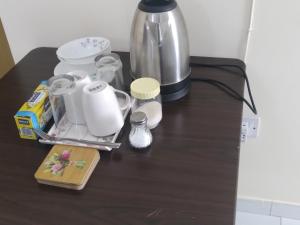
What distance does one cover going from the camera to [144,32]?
885mm

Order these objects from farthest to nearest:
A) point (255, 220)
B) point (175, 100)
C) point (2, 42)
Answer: point (255, 220) → point (2, 42) → point (175, 100)

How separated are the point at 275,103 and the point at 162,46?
18.9 inches

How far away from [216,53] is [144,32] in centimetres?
31

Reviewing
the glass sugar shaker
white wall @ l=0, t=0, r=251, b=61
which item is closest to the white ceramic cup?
the glass sugar shaker

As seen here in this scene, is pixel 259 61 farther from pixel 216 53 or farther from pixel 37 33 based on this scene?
pixel 37 33

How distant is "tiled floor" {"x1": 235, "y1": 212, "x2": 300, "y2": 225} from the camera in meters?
1.43

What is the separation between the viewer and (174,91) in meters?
0.96

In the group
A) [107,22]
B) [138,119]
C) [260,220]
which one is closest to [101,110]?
[138,119]

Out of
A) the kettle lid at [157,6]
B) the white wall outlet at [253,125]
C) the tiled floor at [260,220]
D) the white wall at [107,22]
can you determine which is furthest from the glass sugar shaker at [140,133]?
the tiled floor at [260,220]

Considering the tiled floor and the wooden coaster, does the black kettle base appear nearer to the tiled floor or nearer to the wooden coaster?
the wooden coaster

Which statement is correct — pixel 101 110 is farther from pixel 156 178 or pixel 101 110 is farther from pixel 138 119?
pixel 156 178

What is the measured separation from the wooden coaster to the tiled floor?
2.75 ft

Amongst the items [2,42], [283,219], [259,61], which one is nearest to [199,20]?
[259,61]

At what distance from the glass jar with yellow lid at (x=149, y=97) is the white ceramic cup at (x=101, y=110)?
53mm
